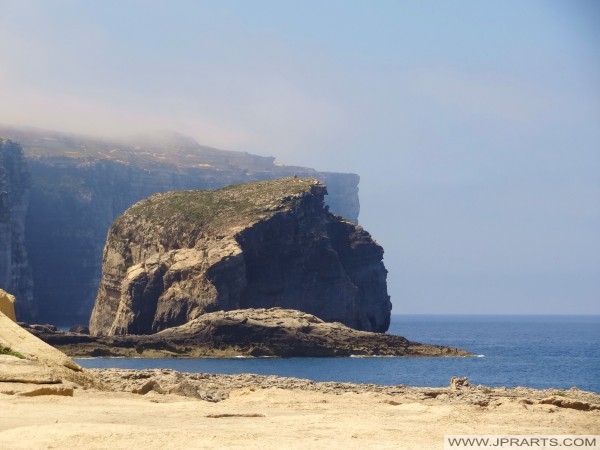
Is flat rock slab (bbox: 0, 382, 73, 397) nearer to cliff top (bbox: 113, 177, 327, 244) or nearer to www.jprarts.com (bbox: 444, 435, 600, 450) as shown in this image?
www.jprarts.com (bbox: 444, 435, 600, 450)

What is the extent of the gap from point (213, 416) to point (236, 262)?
358ft

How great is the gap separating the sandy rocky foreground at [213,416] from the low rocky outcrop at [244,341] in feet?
265

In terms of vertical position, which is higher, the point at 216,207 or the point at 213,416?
the point at 216,207

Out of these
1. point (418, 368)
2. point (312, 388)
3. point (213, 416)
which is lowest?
point (418, 368)

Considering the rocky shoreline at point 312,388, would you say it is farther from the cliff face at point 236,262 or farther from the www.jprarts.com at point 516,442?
the cliff face at point 236,262

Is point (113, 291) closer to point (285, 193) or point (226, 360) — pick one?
point (285, 193)

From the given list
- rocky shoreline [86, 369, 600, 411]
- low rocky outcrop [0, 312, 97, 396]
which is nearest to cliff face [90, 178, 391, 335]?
rocky shoreline [86, 369, 600, 411]

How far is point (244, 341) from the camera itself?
116 meters

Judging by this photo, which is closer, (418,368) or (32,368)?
(32,368)

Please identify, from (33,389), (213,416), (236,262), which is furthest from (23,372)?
(236,262)

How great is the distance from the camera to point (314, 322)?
123750 millimetres

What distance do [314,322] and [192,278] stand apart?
56.4ft

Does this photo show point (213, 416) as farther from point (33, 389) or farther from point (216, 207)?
point (216, 207)

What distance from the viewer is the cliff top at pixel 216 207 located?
139125 mm
